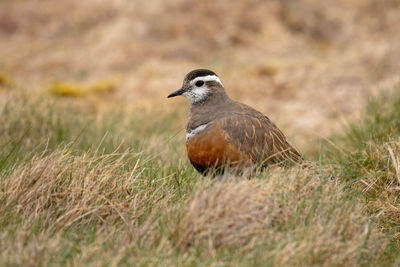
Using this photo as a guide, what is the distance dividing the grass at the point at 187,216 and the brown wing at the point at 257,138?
0.58m

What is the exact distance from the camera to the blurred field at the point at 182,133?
419 cm

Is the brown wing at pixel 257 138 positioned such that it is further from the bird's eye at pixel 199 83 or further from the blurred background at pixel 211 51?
the blurred background at pixel 211 51

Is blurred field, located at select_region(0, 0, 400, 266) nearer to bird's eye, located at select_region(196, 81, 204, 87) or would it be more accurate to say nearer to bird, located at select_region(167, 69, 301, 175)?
bird, located at select_region(167, 69, 301, 175)

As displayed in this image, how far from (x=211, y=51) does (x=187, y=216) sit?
1277 cm

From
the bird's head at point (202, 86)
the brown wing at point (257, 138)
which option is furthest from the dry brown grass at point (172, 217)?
the bird's head at point (202, 86)

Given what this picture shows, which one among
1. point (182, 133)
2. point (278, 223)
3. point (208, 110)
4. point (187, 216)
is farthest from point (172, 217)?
point (182, 133)

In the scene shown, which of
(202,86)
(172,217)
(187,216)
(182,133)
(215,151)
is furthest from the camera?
(182,133)

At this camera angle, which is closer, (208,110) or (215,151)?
(215,151)

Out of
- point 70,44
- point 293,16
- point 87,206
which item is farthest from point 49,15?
point 87,206

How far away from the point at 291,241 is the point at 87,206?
1.76 m

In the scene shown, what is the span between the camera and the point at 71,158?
17.2 feet

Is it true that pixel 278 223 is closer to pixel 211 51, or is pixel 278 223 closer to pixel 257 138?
pixel 257 138

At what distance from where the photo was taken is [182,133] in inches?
397

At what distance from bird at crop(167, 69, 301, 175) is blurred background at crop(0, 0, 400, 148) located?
4869 millimetres
